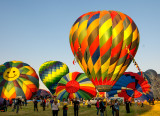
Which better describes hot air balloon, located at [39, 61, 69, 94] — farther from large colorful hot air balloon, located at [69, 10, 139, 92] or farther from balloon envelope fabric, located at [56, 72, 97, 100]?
large colorful hot air balloon, located at [69, 10, 139, 92]

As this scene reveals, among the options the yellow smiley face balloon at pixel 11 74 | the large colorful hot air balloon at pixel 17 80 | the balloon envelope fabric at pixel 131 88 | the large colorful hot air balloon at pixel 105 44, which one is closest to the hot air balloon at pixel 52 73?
the large colorful hot air balloon at pixel 17 80

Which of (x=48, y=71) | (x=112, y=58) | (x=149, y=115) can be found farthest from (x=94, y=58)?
(x=48, y=71)

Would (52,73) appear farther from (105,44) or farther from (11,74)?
(105,44)

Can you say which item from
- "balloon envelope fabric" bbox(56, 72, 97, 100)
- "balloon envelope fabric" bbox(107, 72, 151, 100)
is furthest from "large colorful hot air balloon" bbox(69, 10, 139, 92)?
"balloon envelope fabric" bbox(56, 72, 97, 100)

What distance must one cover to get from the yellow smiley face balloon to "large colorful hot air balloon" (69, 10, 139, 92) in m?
11.0

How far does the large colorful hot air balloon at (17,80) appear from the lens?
27.7 m

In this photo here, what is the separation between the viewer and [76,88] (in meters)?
29.6

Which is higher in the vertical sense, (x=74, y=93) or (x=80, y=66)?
(x=80, y=66)

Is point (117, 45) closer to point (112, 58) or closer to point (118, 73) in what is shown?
point (112, 58)

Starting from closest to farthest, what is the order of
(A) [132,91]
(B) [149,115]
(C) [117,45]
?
(B) [149,115] < (C) [117,45] < (A) [132,91]

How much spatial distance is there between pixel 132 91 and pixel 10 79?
1591 centimetres

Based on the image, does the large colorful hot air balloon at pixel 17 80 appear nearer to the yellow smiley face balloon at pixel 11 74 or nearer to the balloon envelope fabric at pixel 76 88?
the yellow smiley face balloon at pixel 11 74

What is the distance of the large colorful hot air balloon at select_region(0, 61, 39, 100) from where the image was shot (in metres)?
27.7

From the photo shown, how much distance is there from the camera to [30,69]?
30.8 m
